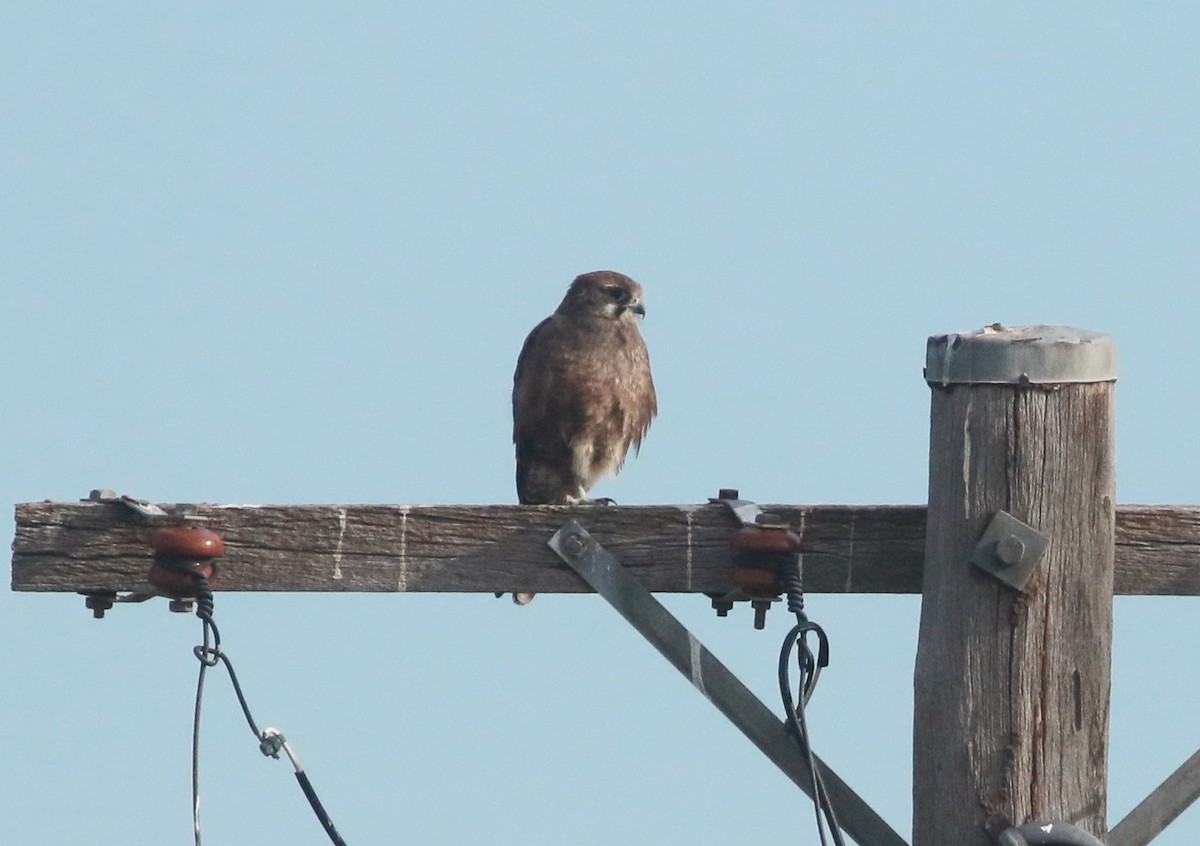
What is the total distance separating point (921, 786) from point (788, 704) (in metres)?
0.29

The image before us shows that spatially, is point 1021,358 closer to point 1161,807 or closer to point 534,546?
point 1161,807

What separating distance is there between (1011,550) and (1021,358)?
1.17ft

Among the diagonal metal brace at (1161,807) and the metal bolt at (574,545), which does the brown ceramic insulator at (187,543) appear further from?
the diagonal metal brace at (1161,807)

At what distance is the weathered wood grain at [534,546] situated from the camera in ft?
12.0

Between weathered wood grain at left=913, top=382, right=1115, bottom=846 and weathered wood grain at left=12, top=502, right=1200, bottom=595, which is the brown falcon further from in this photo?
weathered wood grain at left=913, top=382, right=1115, bottom=846

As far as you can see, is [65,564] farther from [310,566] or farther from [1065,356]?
[1065,356]

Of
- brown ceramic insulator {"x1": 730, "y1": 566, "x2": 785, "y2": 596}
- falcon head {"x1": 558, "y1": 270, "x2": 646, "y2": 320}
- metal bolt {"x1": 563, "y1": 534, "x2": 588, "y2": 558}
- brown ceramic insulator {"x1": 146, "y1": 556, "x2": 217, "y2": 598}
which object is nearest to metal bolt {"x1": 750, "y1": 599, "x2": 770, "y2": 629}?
brown ceramic insulator {"x1": 730, "y1": 566, "x2": 785, "y2": 596}

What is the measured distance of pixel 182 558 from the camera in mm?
3684

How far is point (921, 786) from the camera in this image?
3.33 meters

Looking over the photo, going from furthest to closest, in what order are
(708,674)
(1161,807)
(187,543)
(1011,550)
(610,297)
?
(610,297) < (187,543) < (708,674) < (1161,807) < (1011,550)

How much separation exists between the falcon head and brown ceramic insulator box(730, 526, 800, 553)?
11.1 feet

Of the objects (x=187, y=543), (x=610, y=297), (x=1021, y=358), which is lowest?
(x=187, y=543)

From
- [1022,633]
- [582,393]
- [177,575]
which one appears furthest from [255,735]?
[582,393]

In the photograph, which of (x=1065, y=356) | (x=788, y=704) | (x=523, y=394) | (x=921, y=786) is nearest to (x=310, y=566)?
(x=788, y=704)
